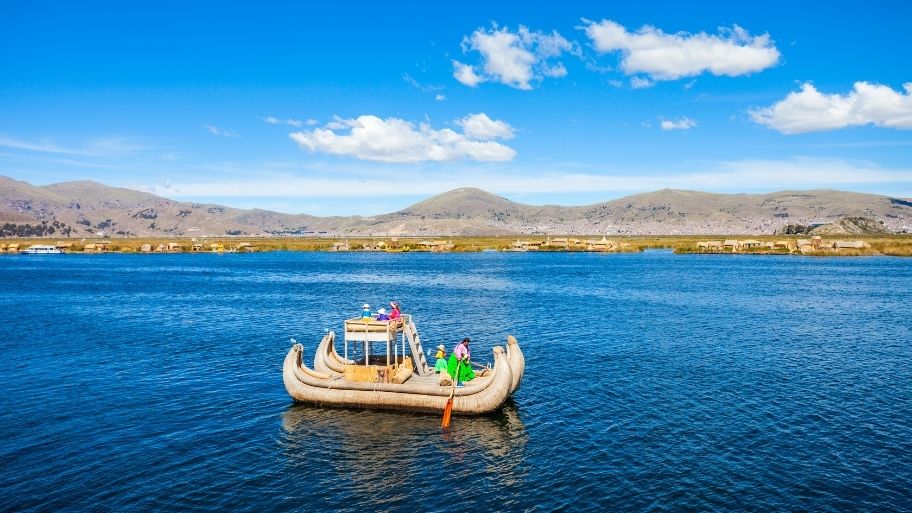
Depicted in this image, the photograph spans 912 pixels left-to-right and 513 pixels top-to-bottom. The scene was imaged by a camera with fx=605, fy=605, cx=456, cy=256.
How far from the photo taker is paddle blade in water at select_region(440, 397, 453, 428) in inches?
1161

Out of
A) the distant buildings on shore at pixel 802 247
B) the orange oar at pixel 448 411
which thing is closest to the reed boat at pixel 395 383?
the orange oar at pixel 448 411

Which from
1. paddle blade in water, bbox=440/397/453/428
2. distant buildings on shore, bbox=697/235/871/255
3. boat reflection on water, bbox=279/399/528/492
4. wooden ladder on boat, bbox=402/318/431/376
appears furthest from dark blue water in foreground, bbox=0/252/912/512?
distant buildings on shore, bbox=697/235/871/255

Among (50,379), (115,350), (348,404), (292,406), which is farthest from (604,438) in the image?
(115,350)

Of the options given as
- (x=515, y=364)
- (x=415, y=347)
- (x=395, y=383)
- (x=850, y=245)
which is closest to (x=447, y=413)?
(x=395, y=383)

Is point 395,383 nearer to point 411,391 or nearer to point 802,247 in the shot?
point 411,391

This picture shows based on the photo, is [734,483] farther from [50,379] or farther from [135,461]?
[50,379]

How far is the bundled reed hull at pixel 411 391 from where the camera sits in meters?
30.6

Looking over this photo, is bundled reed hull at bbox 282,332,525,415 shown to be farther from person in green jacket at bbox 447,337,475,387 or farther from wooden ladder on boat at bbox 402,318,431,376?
wooden ladder on boat at bbox 402,318,431,376

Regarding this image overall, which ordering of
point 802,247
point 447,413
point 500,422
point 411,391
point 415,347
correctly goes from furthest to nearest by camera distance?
point 802,247 < point 415,347 < point 411,391 < point 500,422 < point 447,413

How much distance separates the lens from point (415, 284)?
4213 inches

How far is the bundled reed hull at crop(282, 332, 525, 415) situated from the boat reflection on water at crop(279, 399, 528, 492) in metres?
0.53

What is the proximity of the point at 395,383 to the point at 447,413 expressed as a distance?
359 cm

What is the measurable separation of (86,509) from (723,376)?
34.9 meters

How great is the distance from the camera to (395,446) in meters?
27.0
